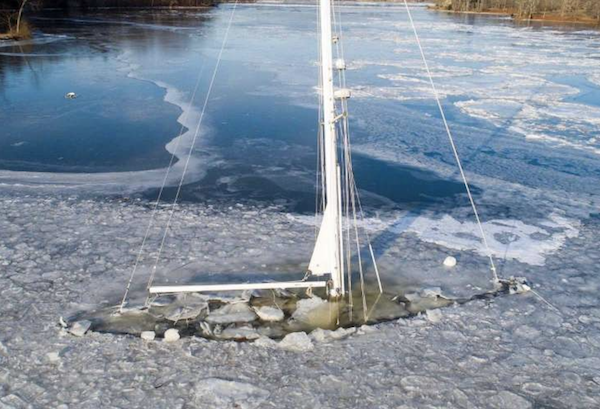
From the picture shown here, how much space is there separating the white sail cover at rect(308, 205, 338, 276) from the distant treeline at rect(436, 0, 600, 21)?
54.7 metres

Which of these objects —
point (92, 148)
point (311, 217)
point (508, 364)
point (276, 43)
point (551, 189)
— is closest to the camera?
point (508, 364)

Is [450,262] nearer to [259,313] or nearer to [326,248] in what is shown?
[326,248]

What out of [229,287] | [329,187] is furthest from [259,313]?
[329,187]

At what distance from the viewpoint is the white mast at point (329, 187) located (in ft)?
17.1

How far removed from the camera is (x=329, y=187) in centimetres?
563

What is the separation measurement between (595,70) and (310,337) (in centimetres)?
2285

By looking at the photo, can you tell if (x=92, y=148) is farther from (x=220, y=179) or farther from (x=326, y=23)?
(x=326, y=23)

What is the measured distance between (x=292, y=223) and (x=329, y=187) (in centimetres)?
247

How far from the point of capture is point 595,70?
22578 millimetres

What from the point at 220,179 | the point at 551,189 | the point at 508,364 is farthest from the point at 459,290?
the point at 220,179

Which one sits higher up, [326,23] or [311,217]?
[326,23]

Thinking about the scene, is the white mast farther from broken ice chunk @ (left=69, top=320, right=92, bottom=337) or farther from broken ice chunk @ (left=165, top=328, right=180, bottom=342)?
broken ice chunk @ (left=69, top=320, right=92, bottom=337)

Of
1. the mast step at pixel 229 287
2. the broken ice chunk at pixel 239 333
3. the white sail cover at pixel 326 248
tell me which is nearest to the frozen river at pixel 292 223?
the broken ice chunk at pixel 239 333

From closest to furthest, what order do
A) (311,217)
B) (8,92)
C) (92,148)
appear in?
(311,217), (92,148), (8,92)
